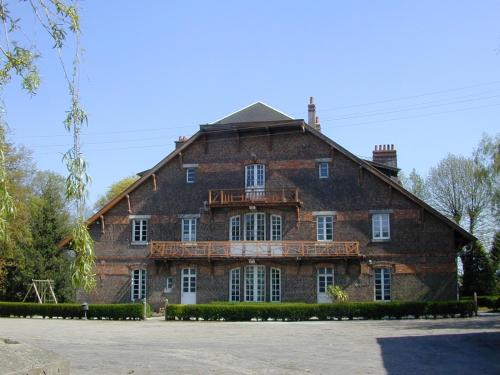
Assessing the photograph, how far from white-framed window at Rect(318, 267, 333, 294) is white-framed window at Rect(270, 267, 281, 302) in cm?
211

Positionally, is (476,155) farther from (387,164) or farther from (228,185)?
(228,185)

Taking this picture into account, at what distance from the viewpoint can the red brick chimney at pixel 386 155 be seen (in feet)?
123

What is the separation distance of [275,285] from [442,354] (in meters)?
18.1

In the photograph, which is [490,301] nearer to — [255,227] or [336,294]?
[336,294]

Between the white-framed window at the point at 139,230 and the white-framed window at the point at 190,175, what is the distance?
10.8 ft

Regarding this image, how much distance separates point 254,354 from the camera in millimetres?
14336

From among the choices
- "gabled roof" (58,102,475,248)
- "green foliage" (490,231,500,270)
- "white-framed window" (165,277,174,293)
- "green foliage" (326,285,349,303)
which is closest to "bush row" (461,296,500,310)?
"green foliage" (490,231,500,270)

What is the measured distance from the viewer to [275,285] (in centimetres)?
3241

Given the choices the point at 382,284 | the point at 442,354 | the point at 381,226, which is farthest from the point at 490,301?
the point at 442,354

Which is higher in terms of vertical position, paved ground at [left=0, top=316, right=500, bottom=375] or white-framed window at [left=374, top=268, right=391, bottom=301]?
white-framed window at [left=374, top=268, right=391, bottom=301]

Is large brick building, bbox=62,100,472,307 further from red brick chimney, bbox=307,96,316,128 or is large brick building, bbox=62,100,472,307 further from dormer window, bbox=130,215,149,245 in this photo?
red brick chimney, bbox=307,96,316,128

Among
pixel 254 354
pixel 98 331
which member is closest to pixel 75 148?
pixel 254 354

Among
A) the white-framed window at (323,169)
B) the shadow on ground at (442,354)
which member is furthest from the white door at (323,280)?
the shadow on ground at (442,354)

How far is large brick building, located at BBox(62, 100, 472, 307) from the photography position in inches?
1239
